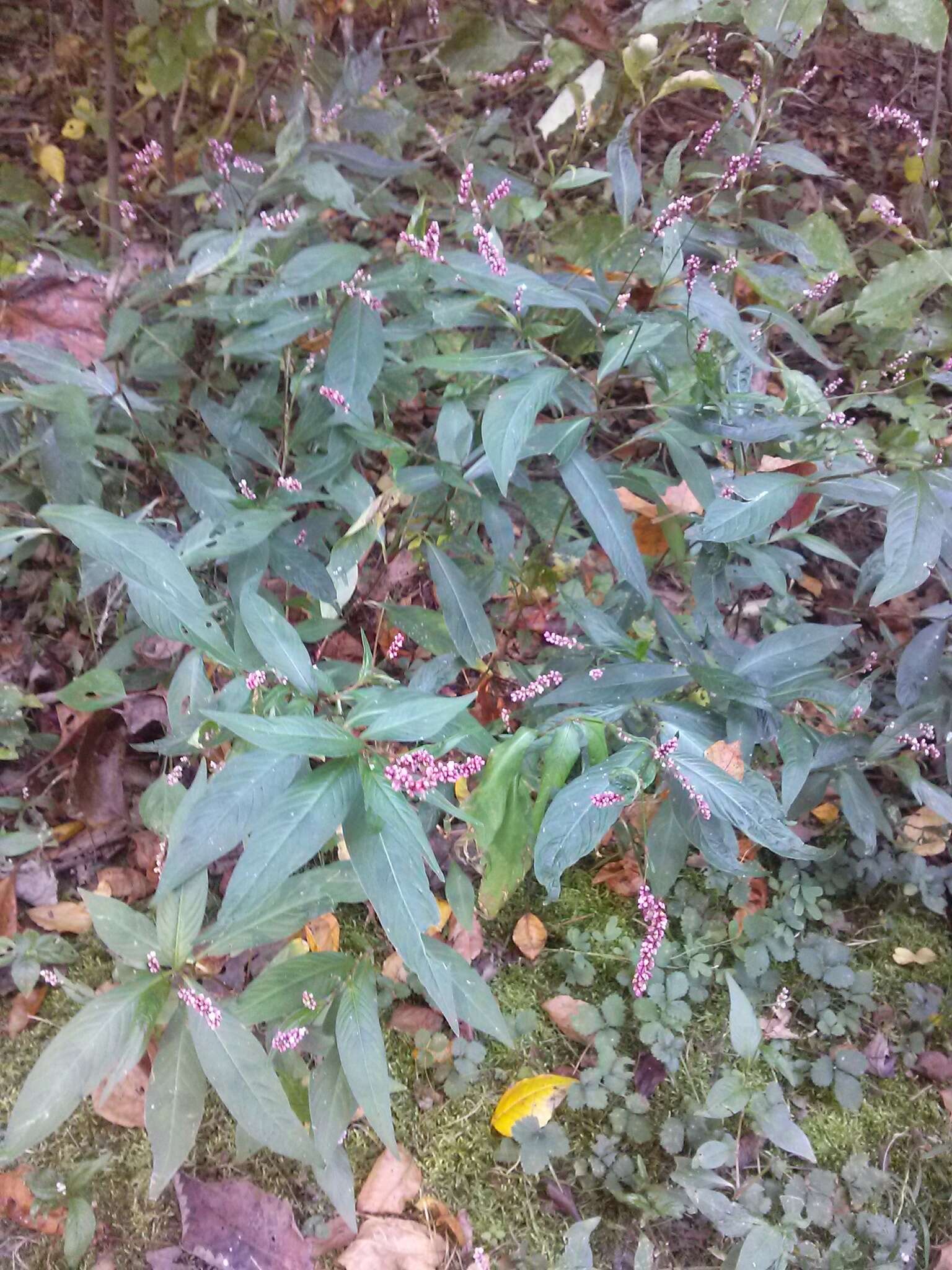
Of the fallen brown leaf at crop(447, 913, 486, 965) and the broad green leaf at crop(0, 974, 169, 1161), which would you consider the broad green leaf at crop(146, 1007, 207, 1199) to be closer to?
the broad green leaf at crop(0, 974, 169, 1161)

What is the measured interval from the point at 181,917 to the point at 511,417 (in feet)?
2.78

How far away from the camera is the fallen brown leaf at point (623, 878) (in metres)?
1.86

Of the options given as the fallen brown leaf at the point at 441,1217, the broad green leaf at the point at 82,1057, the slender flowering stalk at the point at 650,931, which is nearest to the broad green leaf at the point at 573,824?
the slender flowering stalk at the point at 650,931

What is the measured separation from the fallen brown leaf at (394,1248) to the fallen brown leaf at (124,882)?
818mm

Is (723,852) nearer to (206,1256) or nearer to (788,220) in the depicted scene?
(206,1256)

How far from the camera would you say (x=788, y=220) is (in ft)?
7.22

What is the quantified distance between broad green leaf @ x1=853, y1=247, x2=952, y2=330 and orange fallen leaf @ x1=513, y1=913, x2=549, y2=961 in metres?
1.60

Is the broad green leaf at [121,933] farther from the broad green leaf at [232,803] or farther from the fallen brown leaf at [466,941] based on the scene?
the fallen brown leaf at [466,941]

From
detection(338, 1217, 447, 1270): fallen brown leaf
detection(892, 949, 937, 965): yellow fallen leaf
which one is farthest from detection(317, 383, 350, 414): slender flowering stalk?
detection(892, 949, 937, 965): yellow fallen leaf

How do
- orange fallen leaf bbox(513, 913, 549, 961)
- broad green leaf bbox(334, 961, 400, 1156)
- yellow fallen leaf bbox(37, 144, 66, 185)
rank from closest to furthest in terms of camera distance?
1. broad green leaf bbox(334, 961, 400, 1156)
2. orange fallen leaf bbox(513, 913, 549, 961)
3. yellow fallen leaf bbox(37, 144, 66, 185)

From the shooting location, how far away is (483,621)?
1438 mm

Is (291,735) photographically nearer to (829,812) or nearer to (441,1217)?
(441,1217)

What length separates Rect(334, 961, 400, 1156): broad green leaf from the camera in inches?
42.5

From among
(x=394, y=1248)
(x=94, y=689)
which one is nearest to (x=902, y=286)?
(x=94, y=689)
